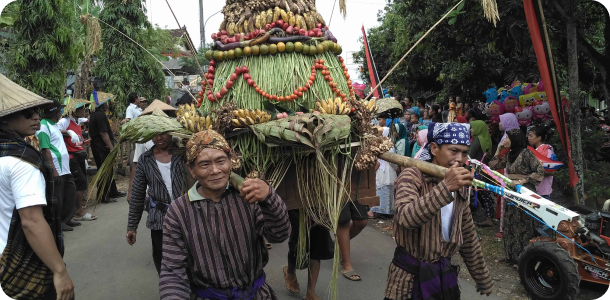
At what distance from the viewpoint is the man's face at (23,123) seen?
2.34m

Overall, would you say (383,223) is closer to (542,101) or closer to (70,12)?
(542,101)

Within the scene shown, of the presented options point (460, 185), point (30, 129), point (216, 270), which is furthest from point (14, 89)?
point (460, 185)

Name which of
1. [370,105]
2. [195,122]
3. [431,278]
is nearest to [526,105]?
[370,105]

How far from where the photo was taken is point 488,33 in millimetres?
6914

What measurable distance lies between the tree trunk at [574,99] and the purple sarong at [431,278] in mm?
3947

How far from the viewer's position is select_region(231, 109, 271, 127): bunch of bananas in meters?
2.37

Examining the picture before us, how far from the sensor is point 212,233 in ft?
6.78

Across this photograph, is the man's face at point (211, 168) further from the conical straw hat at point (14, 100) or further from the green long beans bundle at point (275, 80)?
the conical straw hat at point (14, 100)

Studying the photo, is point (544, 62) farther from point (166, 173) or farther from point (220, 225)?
point (220, 225)

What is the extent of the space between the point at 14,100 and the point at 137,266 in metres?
3.27

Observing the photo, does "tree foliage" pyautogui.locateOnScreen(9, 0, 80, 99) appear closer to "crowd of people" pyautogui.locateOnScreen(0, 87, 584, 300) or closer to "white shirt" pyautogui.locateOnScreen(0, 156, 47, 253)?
"crowd of people" pyautogui.locateOnScreen(0, 87, 584, 300)

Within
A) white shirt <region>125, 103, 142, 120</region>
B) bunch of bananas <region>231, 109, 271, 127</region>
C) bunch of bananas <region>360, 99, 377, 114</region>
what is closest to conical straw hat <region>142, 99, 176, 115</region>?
bunch of bananas <region>231, 109, 271, 127</region>

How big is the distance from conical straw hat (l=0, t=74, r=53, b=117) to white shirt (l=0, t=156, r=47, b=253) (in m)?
0.28

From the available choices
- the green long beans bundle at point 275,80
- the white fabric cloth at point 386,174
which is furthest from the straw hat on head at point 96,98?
the green long beans bundle at point 275,80
